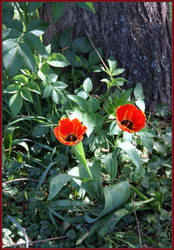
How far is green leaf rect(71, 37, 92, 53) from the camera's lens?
1925 millimetres

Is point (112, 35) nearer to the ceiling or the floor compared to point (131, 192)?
nearer to the ceiling

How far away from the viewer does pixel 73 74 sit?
197 centimetres

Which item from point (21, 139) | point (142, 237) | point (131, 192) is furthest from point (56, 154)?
point (142, 237)

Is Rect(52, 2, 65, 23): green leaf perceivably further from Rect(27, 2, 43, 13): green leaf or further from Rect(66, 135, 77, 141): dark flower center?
Rect(66, 135, 77, 141): dark flower center

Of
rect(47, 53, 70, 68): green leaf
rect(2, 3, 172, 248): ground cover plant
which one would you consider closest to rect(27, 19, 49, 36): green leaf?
rect(2, 3, 172, 248): ground cover plant

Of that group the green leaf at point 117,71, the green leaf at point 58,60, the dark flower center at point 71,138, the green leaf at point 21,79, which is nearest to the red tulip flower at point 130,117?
the dark flower center at point 71,138

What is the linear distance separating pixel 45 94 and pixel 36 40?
35 cm

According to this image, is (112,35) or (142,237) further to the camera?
(112,35)

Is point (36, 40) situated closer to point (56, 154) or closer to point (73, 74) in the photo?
point (73, 74)

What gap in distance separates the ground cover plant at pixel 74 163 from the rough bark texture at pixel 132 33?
0.30 feet

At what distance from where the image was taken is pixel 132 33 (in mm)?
1915

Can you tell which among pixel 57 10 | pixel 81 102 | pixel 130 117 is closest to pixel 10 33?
A: pixel 57 10

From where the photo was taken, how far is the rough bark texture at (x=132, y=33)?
189cm

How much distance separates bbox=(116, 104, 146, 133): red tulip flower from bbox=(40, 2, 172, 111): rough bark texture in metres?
0.53
